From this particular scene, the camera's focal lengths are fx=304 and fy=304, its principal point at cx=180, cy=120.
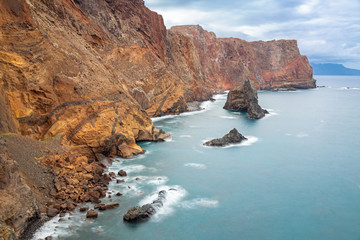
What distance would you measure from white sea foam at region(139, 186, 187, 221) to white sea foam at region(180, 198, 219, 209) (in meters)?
0.52

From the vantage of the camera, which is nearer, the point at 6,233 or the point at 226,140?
the point at 6,233

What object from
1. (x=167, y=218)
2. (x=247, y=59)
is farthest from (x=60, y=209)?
(x=247, y=59)

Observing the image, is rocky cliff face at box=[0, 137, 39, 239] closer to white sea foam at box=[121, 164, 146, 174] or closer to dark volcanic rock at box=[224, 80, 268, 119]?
white sea foam at box=[121, 164, 146, 174]

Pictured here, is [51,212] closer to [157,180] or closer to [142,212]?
[142,212]

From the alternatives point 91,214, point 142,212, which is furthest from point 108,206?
point 142,212

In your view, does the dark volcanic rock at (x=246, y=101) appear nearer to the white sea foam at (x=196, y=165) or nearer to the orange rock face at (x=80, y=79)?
the orange rock face at (x=80, y=79)

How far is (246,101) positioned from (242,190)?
3833 cm

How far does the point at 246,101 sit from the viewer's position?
188 feet

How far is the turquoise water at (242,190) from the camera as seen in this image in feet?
50.7

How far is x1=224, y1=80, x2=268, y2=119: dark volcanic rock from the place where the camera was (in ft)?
172

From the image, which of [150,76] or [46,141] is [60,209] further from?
[150,76]

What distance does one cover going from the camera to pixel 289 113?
58250 mm

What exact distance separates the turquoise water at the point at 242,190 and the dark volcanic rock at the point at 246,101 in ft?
46.9

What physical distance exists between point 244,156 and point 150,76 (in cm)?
2572
